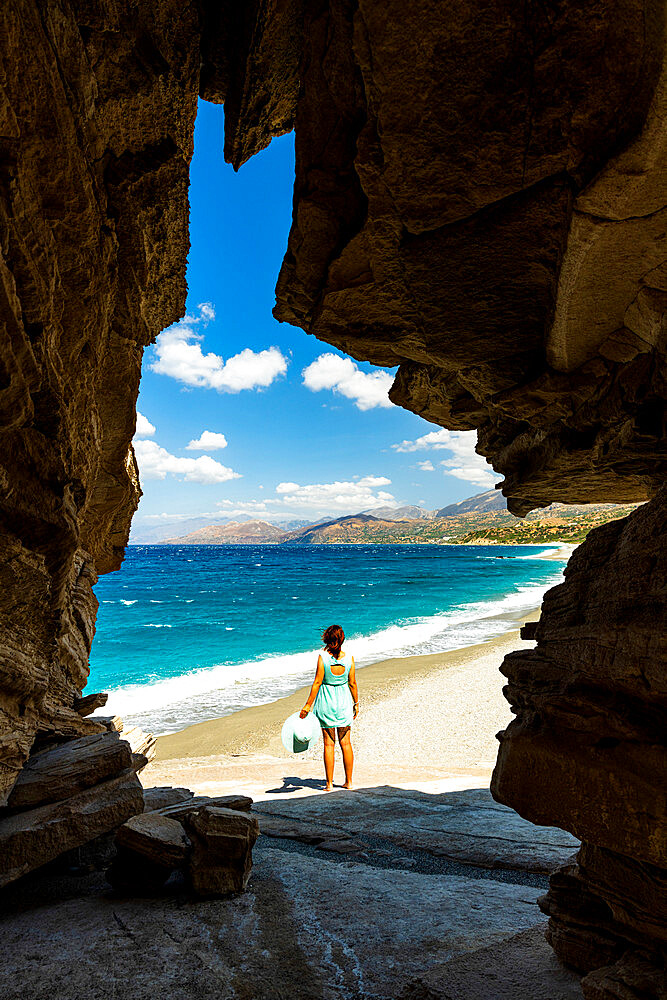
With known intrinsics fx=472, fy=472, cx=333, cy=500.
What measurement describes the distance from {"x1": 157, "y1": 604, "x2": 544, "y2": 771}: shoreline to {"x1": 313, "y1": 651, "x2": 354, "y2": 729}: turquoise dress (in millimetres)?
3262

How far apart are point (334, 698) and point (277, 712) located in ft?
25.6

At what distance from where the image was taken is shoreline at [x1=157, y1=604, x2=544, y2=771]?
12656 millimetres

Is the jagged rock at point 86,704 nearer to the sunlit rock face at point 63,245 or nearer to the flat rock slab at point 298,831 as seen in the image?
the sunlit rock face at point 63,245

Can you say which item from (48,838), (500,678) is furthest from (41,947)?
(500,678)

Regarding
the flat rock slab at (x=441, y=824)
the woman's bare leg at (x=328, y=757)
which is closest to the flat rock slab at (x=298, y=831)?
the flat rock slab at (x=441, y=824)

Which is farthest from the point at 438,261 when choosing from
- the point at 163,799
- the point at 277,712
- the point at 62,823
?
the point at 277,712

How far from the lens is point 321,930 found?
13.4 ft

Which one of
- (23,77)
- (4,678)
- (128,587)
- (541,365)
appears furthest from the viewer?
(128,587)

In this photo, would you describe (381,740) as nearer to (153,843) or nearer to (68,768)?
(153,843)

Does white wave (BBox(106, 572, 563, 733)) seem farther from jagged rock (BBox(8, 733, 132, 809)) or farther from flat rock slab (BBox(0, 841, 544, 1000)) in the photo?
flat rock slab (BBox(0, 841, 544, 1000))

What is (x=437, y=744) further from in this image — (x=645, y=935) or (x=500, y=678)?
(x=645, y=935)

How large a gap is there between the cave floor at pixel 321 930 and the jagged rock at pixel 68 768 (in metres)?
0.82

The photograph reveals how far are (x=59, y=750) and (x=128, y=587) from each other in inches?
3117

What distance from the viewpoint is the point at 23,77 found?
11.6 feet
